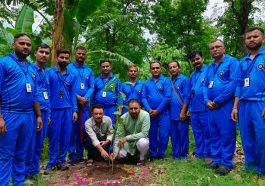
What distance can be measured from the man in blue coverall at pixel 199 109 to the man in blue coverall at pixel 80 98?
6.59ft

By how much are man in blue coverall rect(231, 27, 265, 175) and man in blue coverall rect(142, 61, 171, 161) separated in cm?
179

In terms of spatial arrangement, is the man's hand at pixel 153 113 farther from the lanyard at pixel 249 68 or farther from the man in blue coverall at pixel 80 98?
the lanyard at pixel 249 68

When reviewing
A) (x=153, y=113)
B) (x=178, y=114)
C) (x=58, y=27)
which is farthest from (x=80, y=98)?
(x=58, y=27)

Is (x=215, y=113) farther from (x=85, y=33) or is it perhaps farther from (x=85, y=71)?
(x=85, y=33)

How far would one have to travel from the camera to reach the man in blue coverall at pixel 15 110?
13.6 ft

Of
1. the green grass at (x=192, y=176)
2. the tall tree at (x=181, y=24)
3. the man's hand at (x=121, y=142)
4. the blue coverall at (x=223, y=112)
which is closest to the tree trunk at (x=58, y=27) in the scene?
the man's hand at (x=121, y=142)

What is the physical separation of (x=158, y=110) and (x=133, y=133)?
0.68 m

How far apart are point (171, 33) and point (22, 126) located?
13.2 metres

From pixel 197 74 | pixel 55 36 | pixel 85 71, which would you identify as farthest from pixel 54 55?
pixel 197 74

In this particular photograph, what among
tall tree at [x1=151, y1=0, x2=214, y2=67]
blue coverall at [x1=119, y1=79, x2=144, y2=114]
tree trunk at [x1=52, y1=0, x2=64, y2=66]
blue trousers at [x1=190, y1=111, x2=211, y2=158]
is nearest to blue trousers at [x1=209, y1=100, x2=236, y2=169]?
blue trousers at [x1=190, y1=111, x2=211, y2=158]

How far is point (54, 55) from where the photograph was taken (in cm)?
754

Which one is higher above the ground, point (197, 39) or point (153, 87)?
point (197, 39)

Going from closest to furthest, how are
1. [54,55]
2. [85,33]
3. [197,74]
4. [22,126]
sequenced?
[22,126], [197,74], [54,55], [85,33]

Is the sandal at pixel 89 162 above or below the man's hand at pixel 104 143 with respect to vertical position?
below
